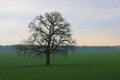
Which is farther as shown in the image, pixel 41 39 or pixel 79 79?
pixel 41 39

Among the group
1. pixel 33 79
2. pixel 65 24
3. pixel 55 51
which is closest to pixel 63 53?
pixel 55 51

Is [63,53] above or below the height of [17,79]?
above

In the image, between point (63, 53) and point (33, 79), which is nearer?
point (33, 79)

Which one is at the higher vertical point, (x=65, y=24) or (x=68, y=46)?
(x=65, y=24)

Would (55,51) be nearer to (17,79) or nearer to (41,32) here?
(41,32)

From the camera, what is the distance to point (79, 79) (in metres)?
39.6

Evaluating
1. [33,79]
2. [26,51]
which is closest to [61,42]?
[26,51]

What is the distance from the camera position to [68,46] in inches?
2889

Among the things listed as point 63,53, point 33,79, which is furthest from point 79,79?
point 63,53

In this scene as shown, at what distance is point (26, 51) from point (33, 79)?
108 ft

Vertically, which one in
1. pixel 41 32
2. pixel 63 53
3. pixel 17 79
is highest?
pixel 41 32

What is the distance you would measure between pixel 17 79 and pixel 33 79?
195cm

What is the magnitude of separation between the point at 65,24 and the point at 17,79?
34905mm

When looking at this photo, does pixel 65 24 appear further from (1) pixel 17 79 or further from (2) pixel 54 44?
(1) pixel 17 79
